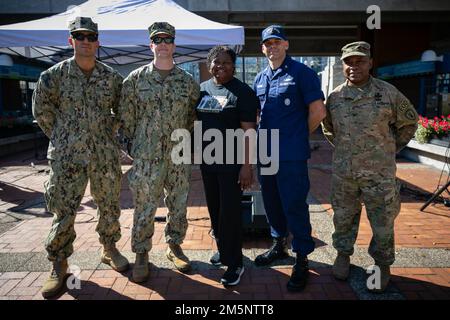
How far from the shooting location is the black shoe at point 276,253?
10.8 feet

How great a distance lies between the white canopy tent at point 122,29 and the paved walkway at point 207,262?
250 cm

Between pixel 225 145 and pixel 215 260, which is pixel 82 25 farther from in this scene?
pixel 215 260

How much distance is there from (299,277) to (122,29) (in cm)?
439

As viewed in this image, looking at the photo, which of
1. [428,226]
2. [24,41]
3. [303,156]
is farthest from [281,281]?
[24,41]

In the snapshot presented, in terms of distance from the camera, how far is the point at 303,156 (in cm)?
283

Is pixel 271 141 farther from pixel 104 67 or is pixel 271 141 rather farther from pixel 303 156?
pixel 104 67

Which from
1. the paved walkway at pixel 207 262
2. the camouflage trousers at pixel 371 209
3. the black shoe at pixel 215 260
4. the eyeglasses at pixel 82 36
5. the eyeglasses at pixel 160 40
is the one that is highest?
the eyeglasses at pixel 82 36

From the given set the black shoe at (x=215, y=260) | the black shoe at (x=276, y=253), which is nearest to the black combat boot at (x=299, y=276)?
the black shoe at (x=276, y=253)

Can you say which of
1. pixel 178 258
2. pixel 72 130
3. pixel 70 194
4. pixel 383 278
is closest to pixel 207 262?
pixel 178 258

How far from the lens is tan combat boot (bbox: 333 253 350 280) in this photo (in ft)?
9.71

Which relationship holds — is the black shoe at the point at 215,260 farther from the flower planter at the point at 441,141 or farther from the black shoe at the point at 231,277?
the flower planter at the point at 441,141

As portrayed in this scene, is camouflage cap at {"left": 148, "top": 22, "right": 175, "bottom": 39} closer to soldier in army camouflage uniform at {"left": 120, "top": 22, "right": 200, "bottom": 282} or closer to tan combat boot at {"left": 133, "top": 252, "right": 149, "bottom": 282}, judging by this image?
soldier in army camouflage uniform at {"left": 120, "top": 22, "right": 200, "bottom": 282}

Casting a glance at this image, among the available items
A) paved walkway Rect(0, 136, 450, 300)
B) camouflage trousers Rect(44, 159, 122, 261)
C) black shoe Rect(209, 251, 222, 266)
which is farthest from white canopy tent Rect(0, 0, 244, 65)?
Answer: black shoe Rect(209, 251, 222, 266)

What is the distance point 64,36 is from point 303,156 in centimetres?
437
